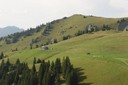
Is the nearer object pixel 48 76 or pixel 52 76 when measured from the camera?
pixel 48 76

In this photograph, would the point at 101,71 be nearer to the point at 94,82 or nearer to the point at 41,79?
the point at 94,82

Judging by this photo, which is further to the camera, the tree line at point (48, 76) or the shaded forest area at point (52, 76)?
the tree line at point (48, 76)

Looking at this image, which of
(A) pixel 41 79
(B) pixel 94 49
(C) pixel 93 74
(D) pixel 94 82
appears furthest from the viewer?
(B) pixel 94 49

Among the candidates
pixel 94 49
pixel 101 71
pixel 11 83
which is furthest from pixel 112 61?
pixel 94 49

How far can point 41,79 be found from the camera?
118 metres

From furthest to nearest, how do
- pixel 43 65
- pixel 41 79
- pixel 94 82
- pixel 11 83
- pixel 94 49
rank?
1. pixel 94 49
2. pixel 11 83
3. pixel 43 65
4. pixel 41 79
5. pixel 94 82

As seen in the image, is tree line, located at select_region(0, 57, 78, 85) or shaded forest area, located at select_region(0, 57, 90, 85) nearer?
shaded forest area, located at select_region(0, 57, 90, 85)

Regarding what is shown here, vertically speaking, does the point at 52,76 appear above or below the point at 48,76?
below

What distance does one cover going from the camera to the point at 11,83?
452 ft

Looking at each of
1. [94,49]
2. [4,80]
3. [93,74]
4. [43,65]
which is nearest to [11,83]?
[4,80]

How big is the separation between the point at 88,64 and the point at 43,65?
1866 cm

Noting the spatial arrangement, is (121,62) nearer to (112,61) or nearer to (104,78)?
(112,61)

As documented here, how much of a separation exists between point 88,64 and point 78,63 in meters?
7.93

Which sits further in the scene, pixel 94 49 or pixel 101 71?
pixel 94 49
